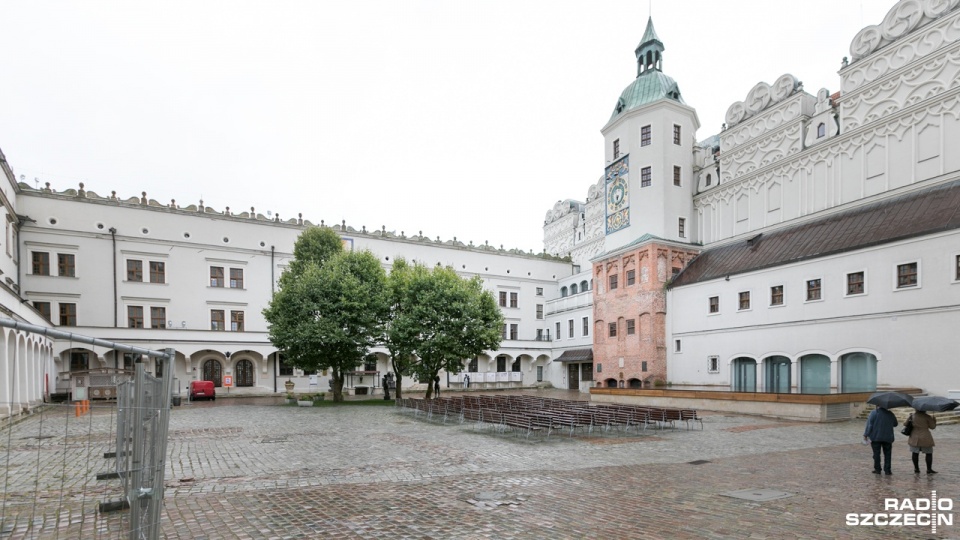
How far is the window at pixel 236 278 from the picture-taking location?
1604 inches

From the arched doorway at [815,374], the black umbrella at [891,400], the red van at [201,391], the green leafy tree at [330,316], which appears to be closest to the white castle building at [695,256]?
the arched doorway at [815,374]

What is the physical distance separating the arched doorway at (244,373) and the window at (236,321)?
7.86 ft

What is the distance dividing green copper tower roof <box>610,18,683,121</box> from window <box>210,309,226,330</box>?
105ft

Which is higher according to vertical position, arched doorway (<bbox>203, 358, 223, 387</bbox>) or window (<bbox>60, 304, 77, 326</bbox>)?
window (<bbox>60, 304, 77, 326</bbox>)

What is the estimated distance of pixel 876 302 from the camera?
78.4 ft

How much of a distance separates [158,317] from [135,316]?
1.36 m

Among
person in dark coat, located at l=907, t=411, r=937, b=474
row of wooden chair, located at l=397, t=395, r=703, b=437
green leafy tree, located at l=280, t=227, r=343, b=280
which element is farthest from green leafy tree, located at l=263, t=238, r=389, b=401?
person in dark coat, located at l=907, t=411, r=937, b=474

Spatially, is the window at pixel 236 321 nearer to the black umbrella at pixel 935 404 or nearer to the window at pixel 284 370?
the window at pixel 284 370

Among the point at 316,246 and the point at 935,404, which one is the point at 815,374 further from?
the point at 316,246

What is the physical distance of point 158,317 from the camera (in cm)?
3794

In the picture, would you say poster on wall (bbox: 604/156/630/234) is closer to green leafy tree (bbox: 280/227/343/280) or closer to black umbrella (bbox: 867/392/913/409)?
green leafy tree (bbox: 280/227/343/280)

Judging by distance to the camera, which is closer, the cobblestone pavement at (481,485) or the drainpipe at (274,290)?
the cobblestone pavement at (481,485)

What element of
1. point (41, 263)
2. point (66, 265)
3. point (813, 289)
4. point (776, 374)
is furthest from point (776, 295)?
point (41, 263)

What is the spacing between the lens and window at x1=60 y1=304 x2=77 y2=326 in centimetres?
3516
